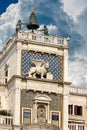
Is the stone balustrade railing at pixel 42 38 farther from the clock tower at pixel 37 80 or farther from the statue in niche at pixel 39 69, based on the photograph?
the statue in niche at pixel 39 69

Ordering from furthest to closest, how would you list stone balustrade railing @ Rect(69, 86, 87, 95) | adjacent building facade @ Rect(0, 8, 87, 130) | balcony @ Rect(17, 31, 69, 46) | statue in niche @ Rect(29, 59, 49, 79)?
1. stone balustrade railing @ Rect(69, 86, 87, 95)
2. balcony @ Rect(17, 31, 69, 46)
3. statue in niche @ Rect(29, 59, 49, 79)
4. adjacent building facade @ Rect(0, 8, 87, 130)

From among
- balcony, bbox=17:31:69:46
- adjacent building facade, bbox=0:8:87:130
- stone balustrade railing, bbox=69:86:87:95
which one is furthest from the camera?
stone balustrade railing, bbox=69:86:87:95

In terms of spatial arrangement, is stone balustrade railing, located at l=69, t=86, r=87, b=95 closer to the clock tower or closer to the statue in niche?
the clock tower

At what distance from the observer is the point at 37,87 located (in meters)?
61.0

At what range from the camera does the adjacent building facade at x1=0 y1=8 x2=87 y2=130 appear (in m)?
60.0

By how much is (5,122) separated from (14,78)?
477 cm

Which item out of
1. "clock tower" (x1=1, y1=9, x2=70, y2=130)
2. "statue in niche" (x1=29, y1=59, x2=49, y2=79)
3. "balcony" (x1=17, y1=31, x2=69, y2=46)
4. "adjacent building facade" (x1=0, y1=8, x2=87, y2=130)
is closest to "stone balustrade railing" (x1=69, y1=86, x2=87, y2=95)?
"adjacent building facade" (x1=0, y1=8, x2=87, y2=130)

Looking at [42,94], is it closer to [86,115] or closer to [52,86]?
[52,86]

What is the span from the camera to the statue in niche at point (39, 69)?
6141cm

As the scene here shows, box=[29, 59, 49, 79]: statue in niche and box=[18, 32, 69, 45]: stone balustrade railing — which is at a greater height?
box=[18, 32, 69, 45]: stone balustrade railing

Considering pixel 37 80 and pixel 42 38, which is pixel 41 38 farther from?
pixel 37 80

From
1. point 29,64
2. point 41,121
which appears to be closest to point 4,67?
point 29,64

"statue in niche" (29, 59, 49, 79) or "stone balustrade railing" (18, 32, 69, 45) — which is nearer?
"statue in niche" (29, 59, 49, 79)

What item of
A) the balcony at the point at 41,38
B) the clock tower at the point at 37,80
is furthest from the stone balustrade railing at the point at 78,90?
the balcony at the point at 41,38
